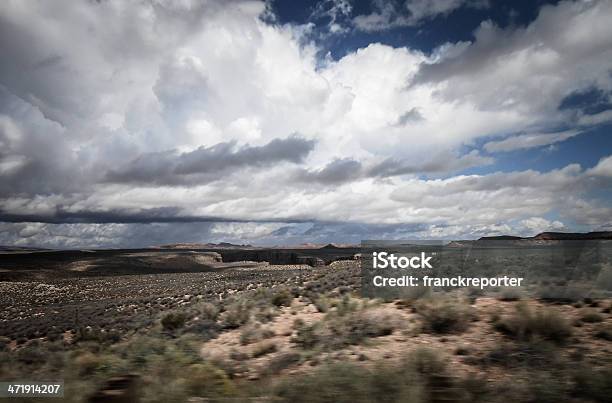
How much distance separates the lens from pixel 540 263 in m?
19.0

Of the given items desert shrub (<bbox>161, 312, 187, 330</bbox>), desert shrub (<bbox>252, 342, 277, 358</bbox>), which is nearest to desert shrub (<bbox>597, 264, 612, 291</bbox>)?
desert shrub (<bbox>252, 342, 277, 358</bbox>)

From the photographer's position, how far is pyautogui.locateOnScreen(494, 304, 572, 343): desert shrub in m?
9.64

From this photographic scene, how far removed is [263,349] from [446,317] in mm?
5450

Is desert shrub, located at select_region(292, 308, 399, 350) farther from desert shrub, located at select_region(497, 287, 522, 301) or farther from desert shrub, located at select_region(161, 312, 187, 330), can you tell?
desert shrub, located at select_region(161, 312, 187, 330)

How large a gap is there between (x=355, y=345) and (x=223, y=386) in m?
4.41

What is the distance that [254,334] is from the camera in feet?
43.5

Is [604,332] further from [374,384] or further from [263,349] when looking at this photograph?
[263,349]

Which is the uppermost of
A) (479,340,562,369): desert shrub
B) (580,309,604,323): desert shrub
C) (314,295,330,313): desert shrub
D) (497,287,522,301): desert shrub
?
(497,287,522,301): desert shrub

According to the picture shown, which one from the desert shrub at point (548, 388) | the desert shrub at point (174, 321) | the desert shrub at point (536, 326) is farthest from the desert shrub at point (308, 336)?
the desert shrub at point (174, 321)

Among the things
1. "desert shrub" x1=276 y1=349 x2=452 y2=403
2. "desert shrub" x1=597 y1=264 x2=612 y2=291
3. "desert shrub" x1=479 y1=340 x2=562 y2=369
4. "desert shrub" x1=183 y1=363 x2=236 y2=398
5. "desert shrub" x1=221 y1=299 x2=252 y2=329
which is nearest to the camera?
"desert shrub" x1=276 y1=349 x2=452 y2=403

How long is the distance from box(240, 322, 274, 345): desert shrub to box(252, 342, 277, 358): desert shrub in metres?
1.10

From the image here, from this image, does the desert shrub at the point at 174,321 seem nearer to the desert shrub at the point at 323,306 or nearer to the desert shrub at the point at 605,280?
the desert shrub at the point at 323,306

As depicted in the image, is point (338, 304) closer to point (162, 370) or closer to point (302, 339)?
point (302, 339)

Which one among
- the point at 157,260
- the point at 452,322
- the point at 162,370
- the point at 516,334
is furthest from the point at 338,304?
the point at 157,260
